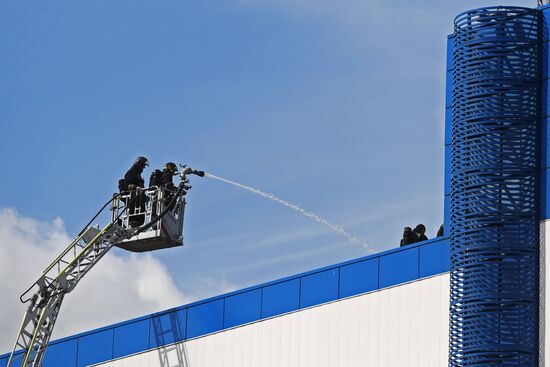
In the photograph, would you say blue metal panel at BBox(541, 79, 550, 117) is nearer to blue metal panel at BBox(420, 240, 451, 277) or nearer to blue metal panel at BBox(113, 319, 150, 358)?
blue metal panel at BBox(420, 240, 451, 277)

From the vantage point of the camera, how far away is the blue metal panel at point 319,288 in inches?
1658

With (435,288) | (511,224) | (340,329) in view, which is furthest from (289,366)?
(511,224)

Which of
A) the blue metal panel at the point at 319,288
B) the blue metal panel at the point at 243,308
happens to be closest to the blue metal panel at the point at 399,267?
the blue metal panel at the point at 319,288

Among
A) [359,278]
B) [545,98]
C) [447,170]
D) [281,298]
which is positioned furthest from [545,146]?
[281,298]

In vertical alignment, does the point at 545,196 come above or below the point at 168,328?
above

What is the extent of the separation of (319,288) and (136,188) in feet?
23.1

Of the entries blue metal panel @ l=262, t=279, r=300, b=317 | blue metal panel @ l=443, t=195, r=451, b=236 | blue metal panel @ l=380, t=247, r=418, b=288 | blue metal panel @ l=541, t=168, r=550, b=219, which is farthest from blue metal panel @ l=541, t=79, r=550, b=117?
blue metal panel @ l=262, t=279, r=300, b=317

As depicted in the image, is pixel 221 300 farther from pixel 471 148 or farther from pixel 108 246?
pixel 471 148

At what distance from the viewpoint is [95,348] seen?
4844 centimetres

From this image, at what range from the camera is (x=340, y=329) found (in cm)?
4150

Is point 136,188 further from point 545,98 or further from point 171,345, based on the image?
point 545,98

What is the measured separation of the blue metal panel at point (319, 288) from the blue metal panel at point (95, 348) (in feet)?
26.0

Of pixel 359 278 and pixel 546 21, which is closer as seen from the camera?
pixel 546 21

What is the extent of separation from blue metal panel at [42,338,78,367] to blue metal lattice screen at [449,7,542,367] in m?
15.6
